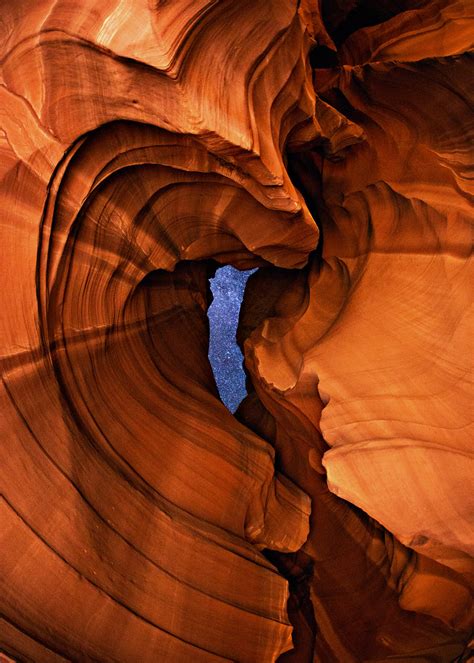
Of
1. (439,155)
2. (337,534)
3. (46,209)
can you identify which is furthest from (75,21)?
(337,534)

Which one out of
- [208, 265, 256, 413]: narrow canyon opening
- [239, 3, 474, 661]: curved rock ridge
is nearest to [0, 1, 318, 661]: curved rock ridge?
[239, 3, 474, 661]: curved rock ridge

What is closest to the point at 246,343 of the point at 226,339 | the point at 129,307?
the point at 129,307

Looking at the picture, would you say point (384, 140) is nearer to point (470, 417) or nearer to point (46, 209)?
point (470, 417)

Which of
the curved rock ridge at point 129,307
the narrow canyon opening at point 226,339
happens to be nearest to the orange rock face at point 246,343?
A: the curved rock ridge at point 129,307

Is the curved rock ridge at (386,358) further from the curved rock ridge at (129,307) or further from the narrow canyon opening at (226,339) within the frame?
the narrow canyon opening at (226,339)

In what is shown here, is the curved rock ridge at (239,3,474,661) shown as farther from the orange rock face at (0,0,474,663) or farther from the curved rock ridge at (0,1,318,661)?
the curved rock ridge at (0,1,318,661)
